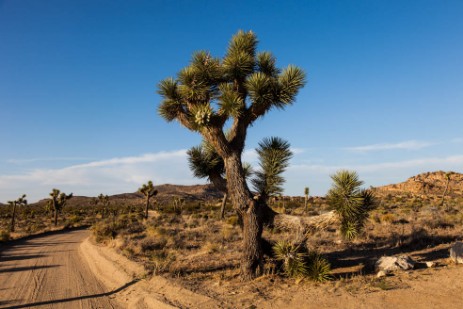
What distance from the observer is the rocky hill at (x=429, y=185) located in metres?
74.2

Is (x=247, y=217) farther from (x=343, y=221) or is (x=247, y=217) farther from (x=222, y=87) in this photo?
(x=222, y=87)

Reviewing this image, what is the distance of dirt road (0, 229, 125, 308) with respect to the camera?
27.1 ft

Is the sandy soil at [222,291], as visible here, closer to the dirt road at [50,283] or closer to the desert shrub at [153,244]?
the dirt road at [50,283]

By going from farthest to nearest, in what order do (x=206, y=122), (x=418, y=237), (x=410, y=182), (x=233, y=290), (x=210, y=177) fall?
1. (x=410, y=182)
2. (x=418, y=237)
3. (x=210, y=177)
4. (x=206, y=122)
5. (x=233, y=290)

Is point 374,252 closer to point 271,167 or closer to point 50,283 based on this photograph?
point 271,167

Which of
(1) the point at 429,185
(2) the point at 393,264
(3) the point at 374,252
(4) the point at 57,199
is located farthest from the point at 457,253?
(1) the point at 429,185

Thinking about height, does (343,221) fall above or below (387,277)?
above

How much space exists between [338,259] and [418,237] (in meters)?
4.91

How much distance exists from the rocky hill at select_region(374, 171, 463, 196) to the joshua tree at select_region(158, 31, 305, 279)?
68.5 m

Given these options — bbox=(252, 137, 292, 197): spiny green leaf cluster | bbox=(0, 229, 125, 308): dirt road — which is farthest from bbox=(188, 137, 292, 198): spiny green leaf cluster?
bbox=(0, 229, 125, 308): dirt road

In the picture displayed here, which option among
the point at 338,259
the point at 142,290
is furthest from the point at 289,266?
the point at 142,290

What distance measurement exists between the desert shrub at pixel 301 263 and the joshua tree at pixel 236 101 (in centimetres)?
76

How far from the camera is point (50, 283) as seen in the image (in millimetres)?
10078

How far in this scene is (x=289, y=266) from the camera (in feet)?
28.3
